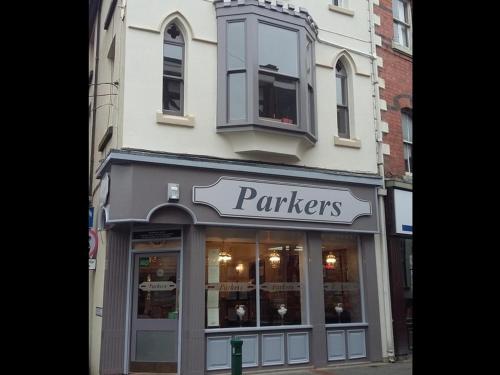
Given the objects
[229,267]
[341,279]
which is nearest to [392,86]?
[341,279]

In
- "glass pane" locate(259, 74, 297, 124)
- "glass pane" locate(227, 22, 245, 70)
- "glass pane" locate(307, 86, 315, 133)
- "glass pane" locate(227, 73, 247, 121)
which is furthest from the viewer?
"glass pane" locate(307, 86, 315, 133)

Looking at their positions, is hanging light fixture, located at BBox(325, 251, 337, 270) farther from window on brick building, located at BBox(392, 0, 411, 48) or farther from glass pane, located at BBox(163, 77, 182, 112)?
window on brick building, located at BBox(392, 0, 411, 48)

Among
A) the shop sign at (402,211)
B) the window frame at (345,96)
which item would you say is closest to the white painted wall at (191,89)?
the window frame at (345,96)

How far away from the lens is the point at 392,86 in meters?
13.4

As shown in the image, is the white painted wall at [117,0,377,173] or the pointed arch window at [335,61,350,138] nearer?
the white painted wall at [117,0,377,173]

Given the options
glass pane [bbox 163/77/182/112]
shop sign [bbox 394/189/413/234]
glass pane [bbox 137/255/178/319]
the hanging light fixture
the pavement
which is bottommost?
the pavement

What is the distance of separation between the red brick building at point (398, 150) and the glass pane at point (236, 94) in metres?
4.08

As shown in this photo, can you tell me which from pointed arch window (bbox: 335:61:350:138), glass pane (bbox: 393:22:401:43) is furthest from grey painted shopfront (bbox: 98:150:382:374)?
glass pane (bbox: 393:22:401:43)

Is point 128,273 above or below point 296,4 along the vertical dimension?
below

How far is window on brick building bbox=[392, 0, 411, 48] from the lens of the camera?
46.8 ft

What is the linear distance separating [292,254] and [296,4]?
5632mm
